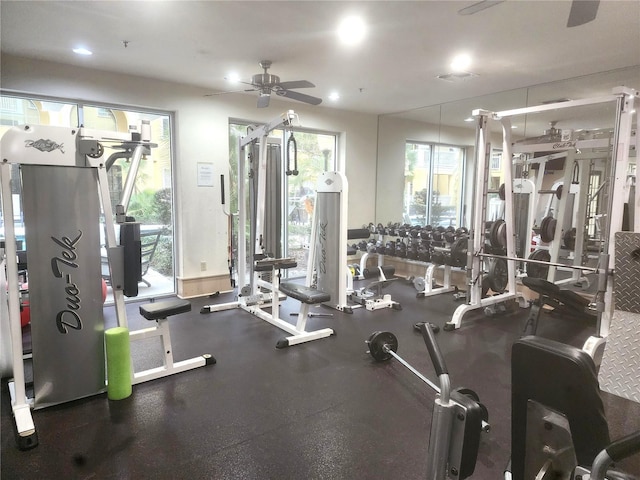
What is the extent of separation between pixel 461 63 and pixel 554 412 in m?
3.70

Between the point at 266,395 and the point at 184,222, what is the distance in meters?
2.94

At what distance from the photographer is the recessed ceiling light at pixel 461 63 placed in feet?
11.9

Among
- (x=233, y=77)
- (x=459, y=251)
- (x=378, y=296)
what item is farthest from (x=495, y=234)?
(x=233, y=77)

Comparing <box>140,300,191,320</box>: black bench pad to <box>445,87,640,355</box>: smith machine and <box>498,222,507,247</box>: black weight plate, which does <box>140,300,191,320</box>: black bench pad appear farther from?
<box>498,222,507,247</box>: black weight plate

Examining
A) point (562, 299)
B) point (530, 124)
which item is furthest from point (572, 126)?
point (562, 299)

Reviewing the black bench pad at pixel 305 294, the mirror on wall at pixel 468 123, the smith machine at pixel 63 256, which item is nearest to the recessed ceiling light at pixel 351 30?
the smith machine at pixel 63 256

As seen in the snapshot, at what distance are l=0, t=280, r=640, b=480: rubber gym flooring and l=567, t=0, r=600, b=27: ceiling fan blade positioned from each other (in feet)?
7.18

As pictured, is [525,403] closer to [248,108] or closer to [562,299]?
[562,299]

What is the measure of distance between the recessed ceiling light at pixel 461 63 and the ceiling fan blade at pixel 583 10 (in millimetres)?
1713

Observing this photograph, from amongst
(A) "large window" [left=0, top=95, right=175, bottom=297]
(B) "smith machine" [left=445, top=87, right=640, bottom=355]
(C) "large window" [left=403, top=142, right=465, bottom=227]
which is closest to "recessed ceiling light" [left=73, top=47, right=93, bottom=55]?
(A) "large window" [left=0, top=95, right=175, bottom=297]

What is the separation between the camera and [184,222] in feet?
15.9

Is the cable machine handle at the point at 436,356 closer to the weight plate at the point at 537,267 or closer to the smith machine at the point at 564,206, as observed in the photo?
the smith machine at the point at 564,206

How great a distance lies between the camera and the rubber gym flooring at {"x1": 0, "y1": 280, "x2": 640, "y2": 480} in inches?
73.7

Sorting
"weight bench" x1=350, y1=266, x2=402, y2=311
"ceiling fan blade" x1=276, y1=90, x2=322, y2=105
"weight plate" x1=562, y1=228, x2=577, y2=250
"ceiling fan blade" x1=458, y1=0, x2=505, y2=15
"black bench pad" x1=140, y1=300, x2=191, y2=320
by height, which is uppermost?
"ceiling fan blade" x1=458, y1=0, x2=505, y2=15
